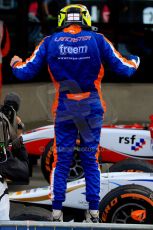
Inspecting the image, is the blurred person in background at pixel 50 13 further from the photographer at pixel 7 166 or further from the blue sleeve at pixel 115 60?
the photographer at pixel 7 166

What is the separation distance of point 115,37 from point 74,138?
20.8ft

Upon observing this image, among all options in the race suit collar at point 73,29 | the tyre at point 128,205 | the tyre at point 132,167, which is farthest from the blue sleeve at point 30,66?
the tyre at point 132,167

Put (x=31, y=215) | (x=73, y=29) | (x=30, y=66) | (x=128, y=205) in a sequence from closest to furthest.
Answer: (x=31, y=215)
(x=30, y=66)
(x=73, y=29)
(x=128, y=205)

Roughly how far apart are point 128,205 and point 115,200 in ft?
0.36

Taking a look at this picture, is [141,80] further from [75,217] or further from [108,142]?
[75,217]

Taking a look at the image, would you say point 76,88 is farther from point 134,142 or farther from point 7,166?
point 134,142

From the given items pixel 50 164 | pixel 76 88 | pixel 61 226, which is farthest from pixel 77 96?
pixel 50 164

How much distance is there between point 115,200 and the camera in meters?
6.06

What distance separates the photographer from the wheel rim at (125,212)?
6.06 m

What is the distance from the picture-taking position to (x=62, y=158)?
5.91 meters

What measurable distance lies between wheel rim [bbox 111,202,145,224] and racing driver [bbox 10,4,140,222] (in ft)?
0.77

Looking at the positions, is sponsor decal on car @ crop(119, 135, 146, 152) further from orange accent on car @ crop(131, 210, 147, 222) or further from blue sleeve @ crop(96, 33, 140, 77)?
blue sleeve @ crop(96, 33, 140, 77)

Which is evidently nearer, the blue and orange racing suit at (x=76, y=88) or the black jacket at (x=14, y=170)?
the black jacket at (x=14, y=170)

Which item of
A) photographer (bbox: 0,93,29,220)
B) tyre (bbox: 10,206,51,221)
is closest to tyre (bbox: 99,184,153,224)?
tyre (bbox: 10,206,51,221)
